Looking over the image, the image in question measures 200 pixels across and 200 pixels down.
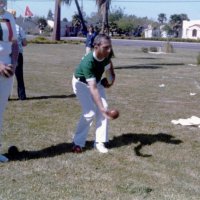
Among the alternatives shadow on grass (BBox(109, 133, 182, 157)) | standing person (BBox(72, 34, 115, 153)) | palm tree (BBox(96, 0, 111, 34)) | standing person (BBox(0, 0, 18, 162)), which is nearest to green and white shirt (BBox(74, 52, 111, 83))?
standing person (BBox(72, 34, 115, 153))

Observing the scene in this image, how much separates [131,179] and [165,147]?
1.78 meters

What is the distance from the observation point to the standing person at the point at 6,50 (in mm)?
6047

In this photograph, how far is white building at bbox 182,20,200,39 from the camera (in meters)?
108

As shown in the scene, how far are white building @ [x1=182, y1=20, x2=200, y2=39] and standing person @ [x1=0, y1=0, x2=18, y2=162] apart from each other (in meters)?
105

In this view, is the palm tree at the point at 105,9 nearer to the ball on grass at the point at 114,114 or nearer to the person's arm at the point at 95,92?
the person's arm at the point at 95,92

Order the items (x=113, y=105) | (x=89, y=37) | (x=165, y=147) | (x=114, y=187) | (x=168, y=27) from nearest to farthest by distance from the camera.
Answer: (x=114, y=187), (x=165, y=147), (x=113, y=105), (x=89, y=37), (x=168, y=27)

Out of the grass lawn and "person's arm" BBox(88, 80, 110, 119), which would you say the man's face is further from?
the grass lawn

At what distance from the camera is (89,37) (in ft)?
65.9

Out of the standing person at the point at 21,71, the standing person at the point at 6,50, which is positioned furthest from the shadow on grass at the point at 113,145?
the standing person at the point at 21,71

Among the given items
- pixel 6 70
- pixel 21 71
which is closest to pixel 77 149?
pixel 6 70

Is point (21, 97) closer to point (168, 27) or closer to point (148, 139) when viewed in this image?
point (148, 139)

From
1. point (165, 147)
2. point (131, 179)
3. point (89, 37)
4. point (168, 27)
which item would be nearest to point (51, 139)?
point (165, 147)

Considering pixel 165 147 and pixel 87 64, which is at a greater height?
pixel 87 64

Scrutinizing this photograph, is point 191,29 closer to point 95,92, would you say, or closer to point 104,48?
point 104,48
